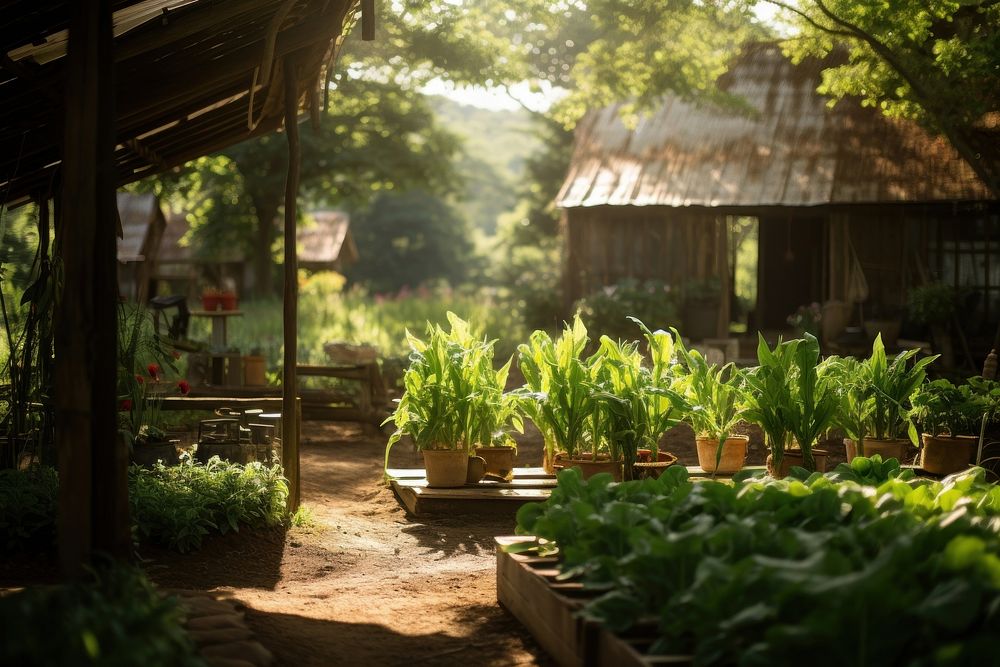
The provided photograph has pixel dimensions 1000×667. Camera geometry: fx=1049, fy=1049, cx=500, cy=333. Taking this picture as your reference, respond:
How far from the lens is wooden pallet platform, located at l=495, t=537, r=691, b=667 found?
316cm

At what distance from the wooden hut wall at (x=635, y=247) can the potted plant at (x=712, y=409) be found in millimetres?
9668

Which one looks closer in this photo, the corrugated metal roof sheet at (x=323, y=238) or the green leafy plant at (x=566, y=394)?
the green leafy plant at (x=566, y=394)

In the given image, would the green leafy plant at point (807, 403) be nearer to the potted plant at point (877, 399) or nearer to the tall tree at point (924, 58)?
the potted plant at point (877, 399)

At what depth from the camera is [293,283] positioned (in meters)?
7.04

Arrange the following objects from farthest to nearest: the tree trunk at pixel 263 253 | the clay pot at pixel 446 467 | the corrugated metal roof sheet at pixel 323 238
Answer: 1. the corrugated metal roof sheet at pixel 323 238
2. the tree trunk at pixel 263 253
3. the clay pot at pixel 446 467

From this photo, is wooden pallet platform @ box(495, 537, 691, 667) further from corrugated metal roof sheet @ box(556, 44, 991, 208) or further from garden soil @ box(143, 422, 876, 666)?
corrugated metal roof sheet @ box(556, 44, 991, 208)

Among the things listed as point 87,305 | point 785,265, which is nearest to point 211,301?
point 87,305

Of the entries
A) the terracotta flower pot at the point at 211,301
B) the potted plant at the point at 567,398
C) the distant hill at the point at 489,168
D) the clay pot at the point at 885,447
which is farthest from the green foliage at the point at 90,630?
the distant hill at the point at 489,168

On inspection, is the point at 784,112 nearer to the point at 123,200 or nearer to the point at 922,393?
the point at 922,393

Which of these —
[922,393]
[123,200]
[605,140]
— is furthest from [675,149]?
[123,200]

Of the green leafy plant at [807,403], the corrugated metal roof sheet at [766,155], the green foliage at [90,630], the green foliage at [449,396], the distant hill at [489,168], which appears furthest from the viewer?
the distant hill at [489,168]

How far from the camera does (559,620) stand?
3674 mm

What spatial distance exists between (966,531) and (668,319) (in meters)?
12.4

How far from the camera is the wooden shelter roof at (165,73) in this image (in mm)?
4930
